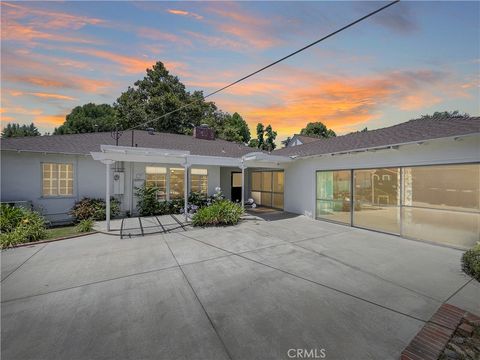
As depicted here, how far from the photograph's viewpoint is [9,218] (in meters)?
7.31

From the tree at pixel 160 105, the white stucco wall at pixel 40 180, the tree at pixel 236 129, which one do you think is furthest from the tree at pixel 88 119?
the white stucco wall at pixel 40 180

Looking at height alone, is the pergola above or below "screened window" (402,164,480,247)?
above

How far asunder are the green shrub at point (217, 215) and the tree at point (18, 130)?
2307 inches

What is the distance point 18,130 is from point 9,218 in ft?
208

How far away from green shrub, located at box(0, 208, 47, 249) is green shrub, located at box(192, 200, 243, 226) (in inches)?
197

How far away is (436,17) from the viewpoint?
6.11 meters

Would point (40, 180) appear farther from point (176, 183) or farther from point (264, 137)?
point (264, 137)

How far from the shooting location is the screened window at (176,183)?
40.1 ft

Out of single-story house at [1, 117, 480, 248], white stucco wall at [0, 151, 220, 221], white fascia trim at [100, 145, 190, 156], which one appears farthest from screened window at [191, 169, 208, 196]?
white fascia trim at [100, 145, 190, 156]

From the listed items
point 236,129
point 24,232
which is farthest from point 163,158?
point 236,129

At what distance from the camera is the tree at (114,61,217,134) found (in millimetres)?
28422

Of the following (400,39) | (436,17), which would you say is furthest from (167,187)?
(436,17)

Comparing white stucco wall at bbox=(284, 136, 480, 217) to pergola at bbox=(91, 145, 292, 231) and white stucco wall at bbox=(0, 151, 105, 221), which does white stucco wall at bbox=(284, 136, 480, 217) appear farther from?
white stucco wall at bbox=(0, 151, 105, 221)

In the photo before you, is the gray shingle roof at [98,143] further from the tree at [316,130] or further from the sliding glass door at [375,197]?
the tree at [316,130]
